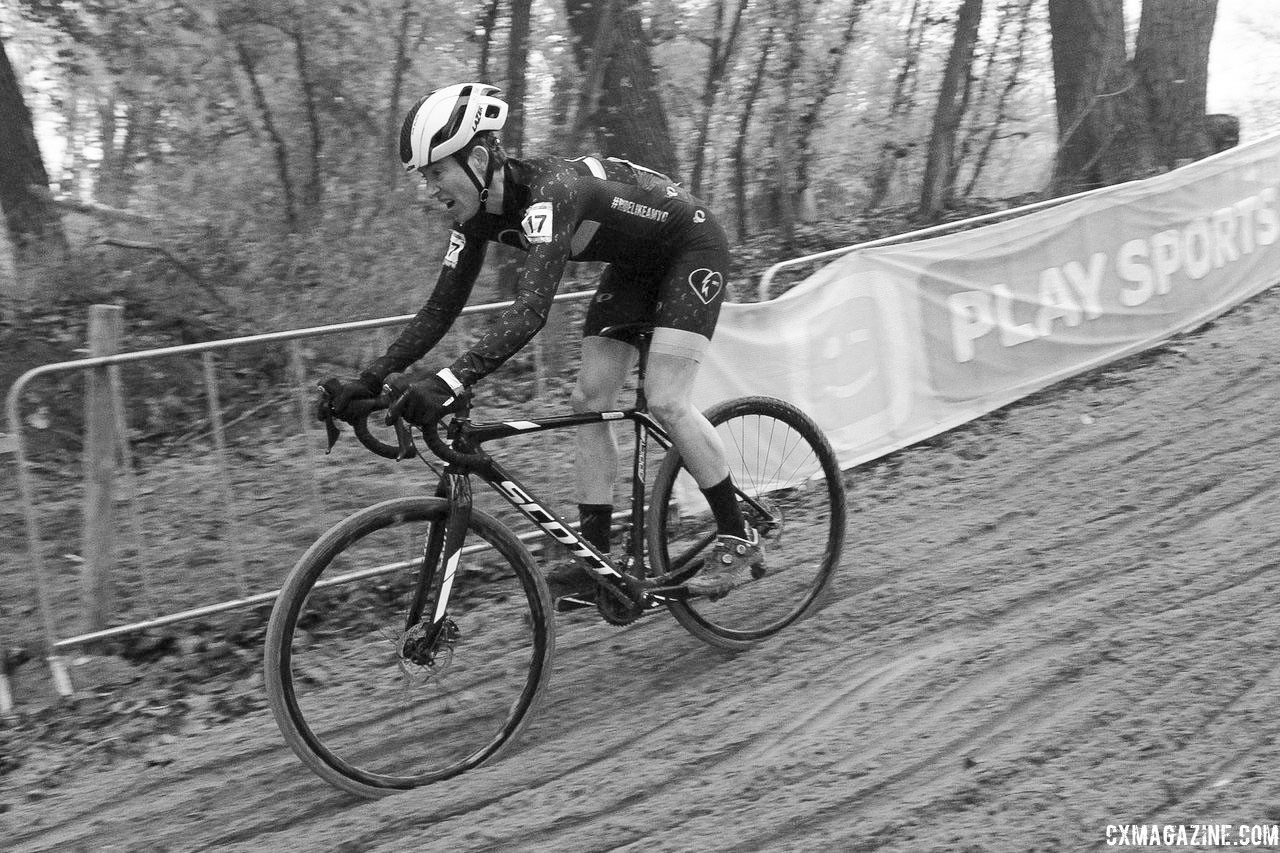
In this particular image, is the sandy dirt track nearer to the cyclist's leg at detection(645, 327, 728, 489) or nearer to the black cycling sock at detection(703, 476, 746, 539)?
the black cycling sock at detection(703, 476, 746, 539)

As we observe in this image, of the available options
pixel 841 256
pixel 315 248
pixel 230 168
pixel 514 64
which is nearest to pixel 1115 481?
pixel 841 256

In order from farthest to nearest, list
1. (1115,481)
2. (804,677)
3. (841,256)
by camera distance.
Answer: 1. (841,256)
2. (1115,481)
3. (804,677)

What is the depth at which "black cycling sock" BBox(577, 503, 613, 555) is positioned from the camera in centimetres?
469

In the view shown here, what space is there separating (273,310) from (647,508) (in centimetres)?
513

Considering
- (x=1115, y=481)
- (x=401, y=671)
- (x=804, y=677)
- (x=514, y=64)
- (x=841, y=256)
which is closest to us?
(x=401, y=671)

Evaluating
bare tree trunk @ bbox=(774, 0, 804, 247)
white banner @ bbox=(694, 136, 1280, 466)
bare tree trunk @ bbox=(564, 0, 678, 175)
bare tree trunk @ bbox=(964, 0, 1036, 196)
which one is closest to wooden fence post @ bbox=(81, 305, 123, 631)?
white banner @ bbox=(694, 136, 1280, 466)

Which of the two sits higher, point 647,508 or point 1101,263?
point 1101,263

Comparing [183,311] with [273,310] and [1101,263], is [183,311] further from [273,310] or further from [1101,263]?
[1101,263]

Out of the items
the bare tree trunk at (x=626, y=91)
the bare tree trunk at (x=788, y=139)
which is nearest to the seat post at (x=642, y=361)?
the bare tree trunk at (x=626, y=91)

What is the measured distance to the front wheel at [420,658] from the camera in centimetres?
383

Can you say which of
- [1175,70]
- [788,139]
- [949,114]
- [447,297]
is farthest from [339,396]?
[1175,70]

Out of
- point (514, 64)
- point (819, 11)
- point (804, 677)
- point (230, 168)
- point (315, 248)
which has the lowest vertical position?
point (804, 677)

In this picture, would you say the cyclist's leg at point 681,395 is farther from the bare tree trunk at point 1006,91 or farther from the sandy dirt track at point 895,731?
the bare tree trunk at point 1006,91

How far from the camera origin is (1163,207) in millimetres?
9109
